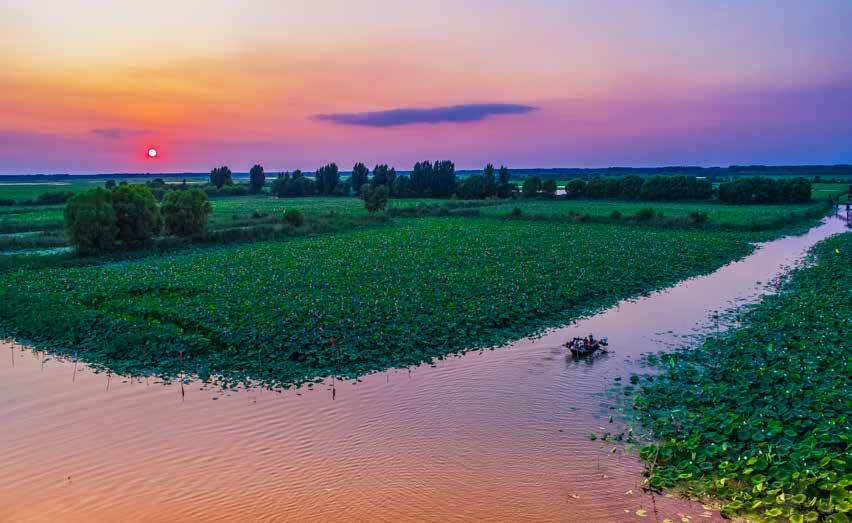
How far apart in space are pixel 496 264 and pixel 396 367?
14.9 m

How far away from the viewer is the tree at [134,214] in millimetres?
34938

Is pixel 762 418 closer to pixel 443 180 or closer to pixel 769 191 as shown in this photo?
pixel 769 191

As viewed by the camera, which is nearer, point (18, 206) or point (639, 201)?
point (18, 206)

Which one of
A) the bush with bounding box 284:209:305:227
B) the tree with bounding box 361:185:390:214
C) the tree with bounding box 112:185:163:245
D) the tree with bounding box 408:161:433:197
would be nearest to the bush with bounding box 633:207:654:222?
the tree with bounding box 361:185:390:214

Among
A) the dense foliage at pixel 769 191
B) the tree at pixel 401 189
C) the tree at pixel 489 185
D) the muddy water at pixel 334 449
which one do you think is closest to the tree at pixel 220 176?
the tree at pixel 401 189

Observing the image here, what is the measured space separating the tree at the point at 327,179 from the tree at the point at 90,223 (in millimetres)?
75620

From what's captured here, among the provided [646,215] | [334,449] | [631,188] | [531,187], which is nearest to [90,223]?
[334,449]

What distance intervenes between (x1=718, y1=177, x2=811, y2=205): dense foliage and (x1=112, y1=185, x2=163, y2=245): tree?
2938 inches

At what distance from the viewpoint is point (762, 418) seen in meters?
10.9

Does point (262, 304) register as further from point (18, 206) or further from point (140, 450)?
point (18, 206)

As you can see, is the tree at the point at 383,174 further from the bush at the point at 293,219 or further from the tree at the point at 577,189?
the bush at the point at 293,219

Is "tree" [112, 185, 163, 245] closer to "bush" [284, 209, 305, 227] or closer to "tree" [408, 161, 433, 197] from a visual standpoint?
"bush" [284, 209, 305, 227]

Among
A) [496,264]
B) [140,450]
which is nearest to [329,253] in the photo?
[496,264]

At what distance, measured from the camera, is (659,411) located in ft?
40.3
